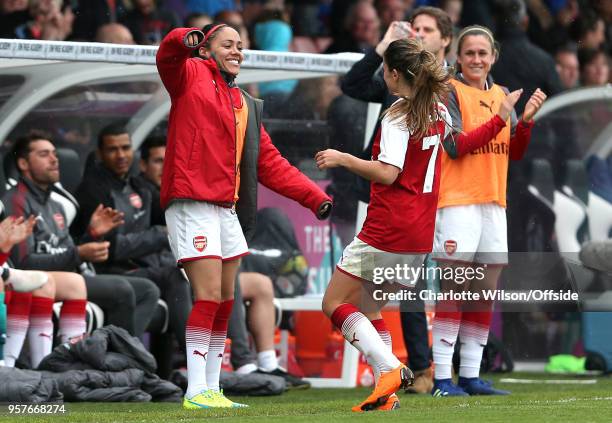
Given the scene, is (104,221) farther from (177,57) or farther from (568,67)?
(568,67)

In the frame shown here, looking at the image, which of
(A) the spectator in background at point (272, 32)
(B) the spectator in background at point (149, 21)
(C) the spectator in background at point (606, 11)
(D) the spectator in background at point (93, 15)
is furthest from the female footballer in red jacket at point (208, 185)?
(C) the spectator in background at point (606, 11)

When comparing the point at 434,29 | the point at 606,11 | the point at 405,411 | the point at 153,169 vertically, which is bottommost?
the point at 405,411

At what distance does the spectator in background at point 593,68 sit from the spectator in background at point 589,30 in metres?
0.70

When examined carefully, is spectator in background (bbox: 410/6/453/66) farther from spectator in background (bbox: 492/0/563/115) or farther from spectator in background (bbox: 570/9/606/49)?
spectator in background (bbox: 570/9/606/49)

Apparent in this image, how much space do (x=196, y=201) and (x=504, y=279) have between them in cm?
260

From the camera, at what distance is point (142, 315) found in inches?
375

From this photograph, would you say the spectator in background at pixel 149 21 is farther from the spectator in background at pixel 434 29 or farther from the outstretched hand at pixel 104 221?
the spectator in background at pixel 434 29

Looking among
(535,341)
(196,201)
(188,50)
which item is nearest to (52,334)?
(196,201)

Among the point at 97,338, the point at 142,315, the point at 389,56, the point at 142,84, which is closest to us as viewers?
the point at 389,56

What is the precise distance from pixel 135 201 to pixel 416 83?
3004 mm

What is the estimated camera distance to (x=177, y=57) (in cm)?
762

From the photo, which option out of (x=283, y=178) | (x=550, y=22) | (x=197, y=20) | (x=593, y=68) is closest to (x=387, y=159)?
(x=283, y=178)

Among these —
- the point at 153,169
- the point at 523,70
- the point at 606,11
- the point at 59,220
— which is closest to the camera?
the point at 59,220

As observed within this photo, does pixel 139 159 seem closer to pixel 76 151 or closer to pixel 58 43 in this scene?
pixel 76 151
